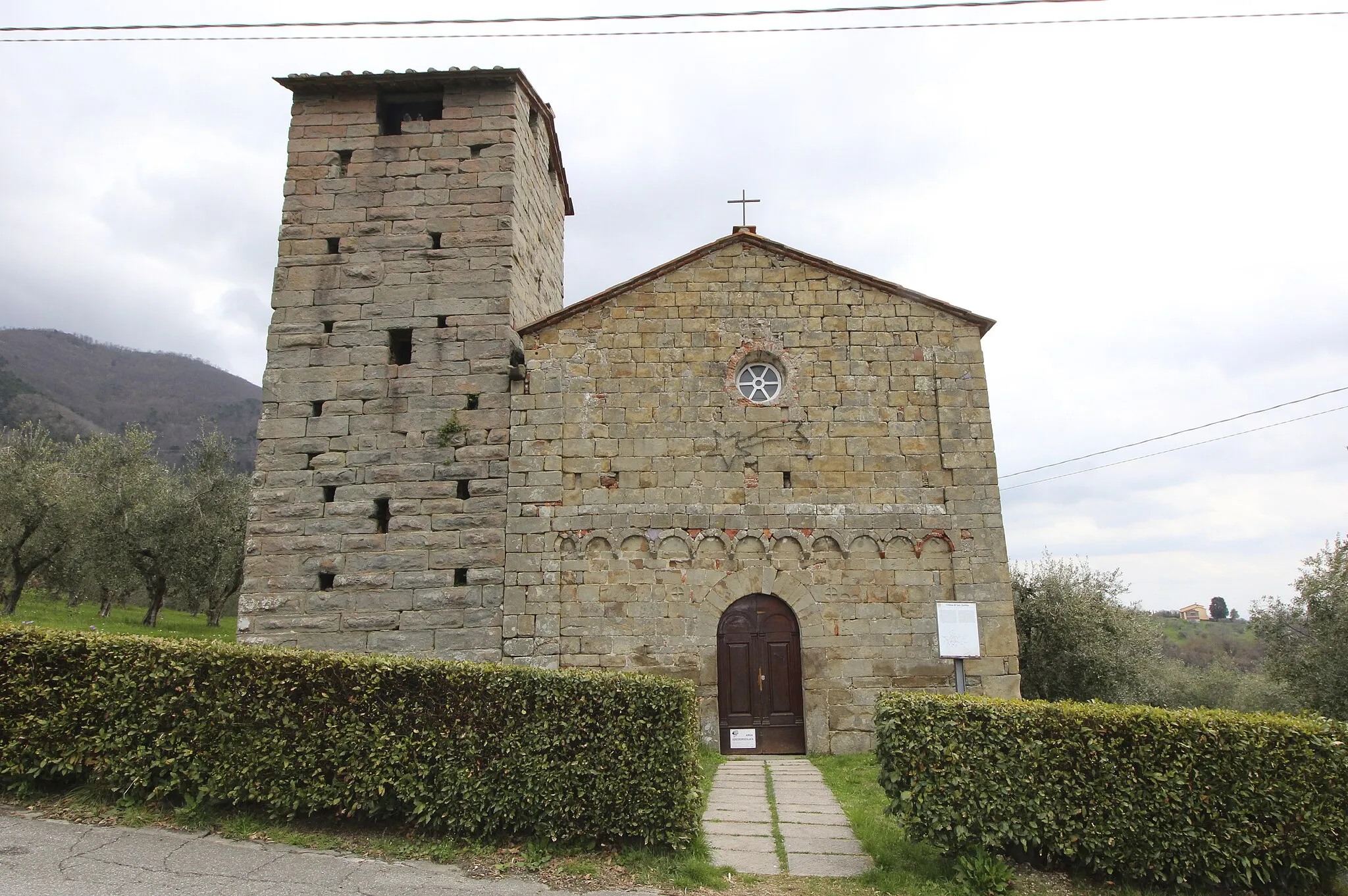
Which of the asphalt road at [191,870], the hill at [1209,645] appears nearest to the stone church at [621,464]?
the asphalt road at [191,870]

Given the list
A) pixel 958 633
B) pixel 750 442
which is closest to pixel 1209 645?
pixel 958 633

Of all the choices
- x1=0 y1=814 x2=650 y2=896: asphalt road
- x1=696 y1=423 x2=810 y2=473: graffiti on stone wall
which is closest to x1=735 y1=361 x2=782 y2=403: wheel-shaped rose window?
x1=696 y1=423 x2=810 y2=473: graffiti on stone wall

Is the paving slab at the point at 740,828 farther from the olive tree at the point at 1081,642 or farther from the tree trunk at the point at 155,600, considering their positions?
the tree trunk at the point at 155,600

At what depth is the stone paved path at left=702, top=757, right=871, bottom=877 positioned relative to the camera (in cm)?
612

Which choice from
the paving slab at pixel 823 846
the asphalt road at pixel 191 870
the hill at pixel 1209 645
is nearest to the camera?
the asphalt road at pixel 191 870

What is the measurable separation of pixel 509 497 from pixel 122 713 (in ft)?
17.3

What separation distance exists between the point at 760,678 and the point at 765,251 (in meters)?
6.45

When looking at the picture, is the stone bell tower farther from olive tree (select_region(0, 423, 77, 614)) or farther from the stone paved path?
olive tree (select_region(0, 423, 77, 614))

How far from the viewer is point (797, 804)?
775 centimetres

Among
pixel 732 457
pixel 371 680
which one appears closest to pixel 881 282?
pixel 732 457

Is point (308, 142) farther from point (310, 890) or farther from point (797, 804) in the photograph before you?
point (797, 804)

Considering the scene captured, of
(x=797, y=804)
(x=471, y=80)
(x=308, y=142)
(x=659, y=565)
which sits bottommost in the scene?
(x=797, y=804)

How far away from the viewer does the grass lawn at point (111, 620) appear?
18.8 m

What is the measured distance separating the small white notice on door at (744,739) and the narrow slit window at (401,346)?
7.48 metres
